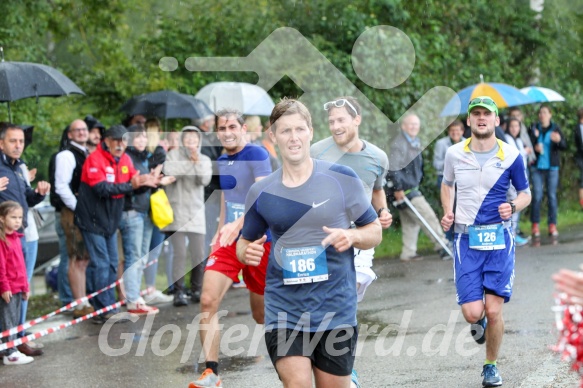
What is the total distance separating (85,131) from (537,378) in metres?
5.92

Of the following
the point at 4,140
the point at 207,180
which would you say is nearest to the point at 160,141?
the point at 207,180

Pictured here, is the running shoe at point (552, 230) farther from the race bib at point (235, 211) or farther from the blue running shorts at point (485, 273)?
the race bib at point (235, 211)

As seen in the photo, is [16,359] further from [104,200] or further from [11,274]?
[104,200]

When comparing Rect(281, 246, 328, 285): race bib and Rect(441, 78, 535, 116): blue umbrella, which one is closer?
Rect(281, 246, 328, 285): race bib

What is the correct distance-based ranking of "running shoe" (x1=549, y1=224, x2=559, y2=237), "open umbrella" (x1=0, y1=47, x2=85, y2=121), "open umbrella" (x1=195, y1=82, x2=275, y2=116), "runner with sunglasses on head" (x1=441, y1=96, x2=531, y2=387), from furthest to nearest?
"running shoe" (x1=549, y1=224, x2=559, y2=237), "open umbrella" (x1=195, y1=82, x2=275, y2=116), "open umbrella" (x1=0, y1=47, x2=85, y2=121), "runner with sunglasses on head" (x1=441, y1=96, x2=531, y2=387)

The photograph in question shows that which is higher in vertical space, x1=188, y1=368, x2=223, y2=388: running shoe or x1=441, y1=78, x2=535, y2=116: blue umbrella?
x1=441, y1=78, x2=535, y2=116: blue umbrella

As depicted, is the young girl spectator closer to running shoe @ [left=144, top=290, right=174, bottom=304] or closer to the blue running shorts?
running shoe @ [left=144, top=290, right=174, bottom=304]

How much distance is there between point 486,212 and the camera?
764 cm

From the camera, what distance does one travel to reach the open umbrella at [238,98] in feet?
46.3

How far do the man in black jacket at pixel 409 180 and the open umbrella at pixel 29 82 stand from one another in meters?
4.97

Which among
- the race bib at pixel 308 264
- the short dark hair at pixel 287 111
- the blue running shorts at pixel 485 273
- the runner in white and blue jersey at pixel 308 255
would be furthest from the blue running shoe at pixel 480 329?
the short dark hair at pixel 287 111

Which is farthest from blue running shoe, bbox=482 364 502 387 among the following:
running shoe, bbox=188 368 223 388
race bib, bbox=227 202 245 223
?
race bib, bbox=227 202 245 223

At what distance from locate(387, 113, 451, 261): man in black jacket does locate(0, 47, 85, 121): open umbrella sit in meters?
4.97

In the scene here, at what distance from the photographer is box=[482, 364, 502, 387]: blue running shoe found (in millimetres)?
7238
